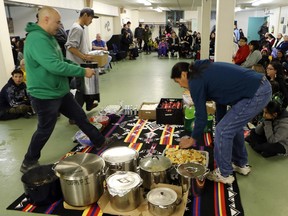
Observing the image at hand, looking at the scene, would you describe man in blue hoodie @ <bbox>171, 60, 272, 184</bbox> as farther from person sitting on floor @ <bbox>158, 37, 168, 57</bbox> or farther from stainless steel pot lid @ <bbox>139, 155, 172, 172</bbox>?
person sitting on floor @ <bbox>158, 37, 168, 57</bbox>

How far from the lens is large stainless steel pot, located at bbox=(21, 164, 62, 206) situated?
2.02 m

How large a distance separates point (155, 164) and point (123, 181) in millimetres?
343

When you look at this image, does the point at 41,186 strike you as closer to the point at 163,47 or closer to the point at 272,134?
the point at 272,134

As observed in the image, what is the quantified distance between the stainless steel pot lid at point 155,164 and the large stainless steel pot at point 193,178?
112 millimetres

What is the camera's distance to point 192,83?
6.39ft

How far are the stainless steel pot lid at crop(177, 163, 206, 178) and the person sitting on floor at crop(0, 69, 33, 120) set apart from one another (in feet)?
9.69

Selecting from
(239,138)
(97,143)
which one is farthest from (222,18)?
(97,143)

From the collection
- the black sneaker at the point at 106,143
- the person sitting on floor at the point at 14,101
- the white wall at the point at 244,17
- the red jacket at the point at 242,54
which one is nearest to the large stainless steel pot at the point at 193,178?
the black sneaker at the point at 106,143

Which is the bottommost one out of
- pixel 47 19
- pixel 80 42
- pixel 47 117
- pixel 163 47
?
pixel 47 117

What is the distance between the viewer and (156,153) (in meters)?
2.90

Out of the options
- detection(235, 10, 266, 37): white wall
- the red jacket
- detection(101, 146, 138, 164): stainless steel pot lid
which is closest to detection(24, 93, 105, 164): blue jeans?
detection(101, 146, 138, 164): stainless steel pot lid

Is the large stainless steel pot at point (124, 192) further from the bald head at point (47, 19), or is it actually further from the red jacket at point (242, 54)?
the red jacket at point (242, 54)

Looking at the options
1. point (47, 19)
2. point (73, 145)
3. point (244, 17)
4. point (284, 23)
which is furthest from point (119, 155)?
point (244, 17)

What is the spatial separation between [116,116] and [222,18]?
2117 mm
